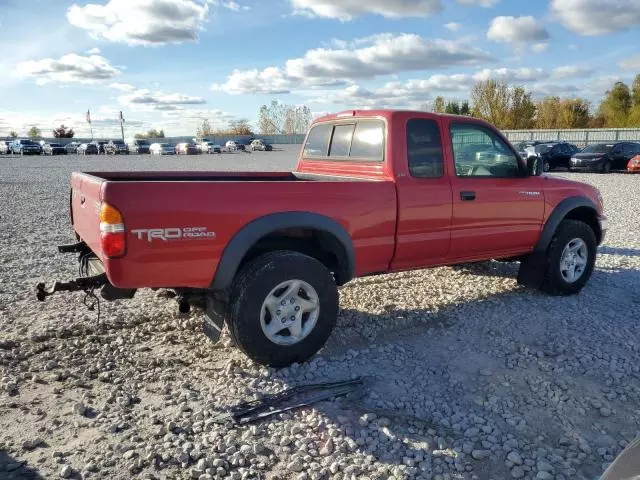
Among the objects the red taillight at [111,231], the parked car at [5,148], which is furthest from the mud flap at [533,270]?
the parked car at [5,148]

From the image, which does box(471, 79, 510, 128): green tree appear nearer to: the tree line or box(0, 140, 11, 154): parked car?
the tree line

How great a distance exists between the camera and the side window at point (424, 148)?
4973mm

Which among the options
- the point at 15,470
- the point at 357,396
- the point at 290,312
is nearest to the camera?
the point at 15,470

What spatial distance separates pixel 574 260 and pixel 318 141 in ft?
10.8

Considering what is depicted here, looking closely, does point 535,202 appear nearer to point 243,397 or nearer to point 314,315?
point 314,315

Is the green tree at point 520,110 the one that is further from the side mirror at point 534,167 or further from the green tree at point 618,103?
the side mirror at point 534,167

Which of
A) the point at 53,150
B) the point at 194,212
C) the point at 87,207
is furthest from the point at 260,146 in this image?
the point at 194,212

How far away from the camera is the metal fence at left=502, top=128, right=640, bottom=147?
4303 centimetres

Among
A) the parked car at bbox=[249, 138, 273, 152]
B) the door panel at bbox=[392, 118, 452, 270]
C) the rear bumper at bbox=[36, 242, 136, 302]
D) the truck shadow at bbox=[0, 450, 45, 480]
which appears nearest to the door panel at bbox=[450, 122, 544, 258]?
the door panel at bbox=[392, 118, 452, 270]

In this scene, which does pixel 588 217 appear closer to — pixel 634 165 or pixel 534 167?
pixel 534 167

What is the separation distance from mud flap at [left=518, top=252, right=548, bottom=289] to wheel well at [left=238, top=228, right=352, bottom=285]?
2.68 metres

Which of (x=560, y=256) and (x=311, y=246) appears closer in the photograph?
(x=311, y=246)

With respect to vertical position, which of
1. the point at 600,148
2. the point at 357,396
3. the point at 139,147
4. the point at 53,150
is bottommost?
the point at 357,396

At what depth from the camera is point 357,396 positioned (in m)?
3.80
